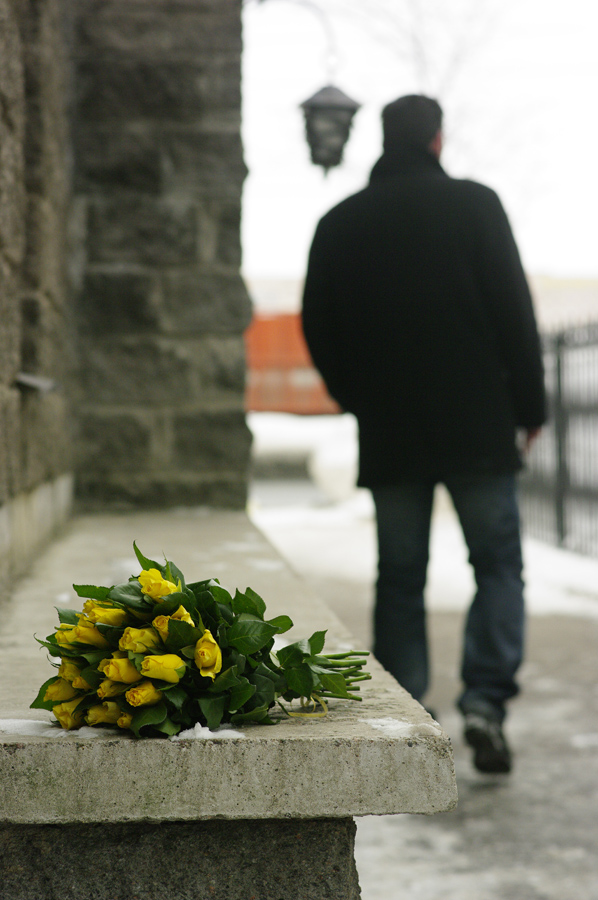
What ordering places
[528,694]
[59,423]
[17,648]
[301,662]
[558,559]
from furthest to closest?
[558,559] → [528,694] → [59,423] → [17,648] → [301,662]

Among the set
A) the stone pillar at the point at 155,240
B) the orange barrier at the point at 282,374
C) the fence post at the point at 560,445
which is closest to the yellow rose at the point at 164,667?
the stone pillar at the point at 155,240

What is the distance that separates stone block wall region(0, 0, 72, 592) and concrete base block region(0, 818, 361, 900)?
0.99 metres

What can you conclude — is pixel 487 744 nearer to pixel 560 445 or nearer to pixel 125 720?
pixel 125 720

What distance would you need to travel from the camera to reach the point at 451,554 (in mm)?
7164

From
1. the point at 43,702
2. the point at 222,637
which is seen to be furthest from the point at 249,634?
the point at 43,702

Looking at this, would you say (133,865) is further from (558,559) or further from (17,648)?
(558,559)

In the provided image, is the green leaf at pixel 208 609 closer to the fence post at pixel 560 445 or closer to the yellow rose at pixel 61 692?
the yellow rose at pixel 61 692

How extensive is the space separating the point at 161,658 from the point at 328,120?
552 cm

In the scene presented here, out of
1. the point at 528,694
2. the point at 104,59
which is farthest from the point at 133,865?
the point at 104,59

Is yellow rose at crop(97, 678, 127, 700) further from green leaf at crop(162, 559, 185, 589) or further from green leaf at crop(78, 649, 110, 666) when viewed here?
green leaf at crop(162, 559, 185, 589)

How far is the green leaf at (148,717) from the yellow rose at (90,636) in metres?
0.09

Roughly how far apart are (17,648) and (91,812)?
0.58 metres

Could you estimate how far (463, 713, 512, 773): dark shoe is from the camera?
277cm

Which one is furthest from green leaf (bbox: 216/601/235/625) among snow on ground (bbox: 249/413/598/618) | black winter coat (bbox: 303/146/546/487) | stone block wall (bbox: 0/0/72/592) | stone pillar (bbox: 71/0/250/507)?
snow on ground (bbox: 249/413/598/618)
